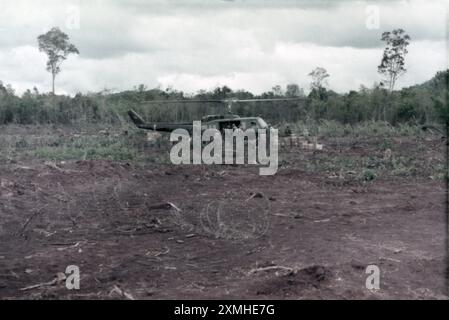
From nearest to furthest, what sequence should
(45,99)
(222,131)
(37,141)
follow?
(222,131)
(37,141)
(45,99)

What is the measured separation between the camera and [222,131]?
16.3 metres

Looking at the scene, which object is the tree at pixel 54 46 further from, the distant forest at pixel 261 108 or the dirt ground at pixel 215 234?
the dirt ground at pixel 215 234

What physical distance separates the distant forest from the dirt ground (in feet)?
48.1

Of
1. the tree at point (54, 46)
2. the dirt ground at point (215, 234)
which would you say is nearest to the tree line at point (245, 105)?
the tree at point (54, 46)

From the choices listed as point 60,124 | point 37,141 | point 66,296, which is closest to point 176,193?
point 66,296

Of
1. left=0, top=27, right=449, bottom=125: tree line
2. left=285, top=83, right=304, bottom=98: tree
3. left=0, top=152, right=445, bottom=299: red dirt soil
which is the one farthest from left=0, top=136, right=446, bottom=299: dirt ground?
left=285, top=83, right=304, bottom=98: tree

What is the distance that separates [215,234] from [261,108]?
2274 centimetres

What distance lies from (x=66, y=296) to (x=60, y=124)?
71.6 feet

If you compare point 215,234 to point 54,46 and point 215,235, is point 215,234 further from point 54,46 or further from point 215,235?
point 54,46

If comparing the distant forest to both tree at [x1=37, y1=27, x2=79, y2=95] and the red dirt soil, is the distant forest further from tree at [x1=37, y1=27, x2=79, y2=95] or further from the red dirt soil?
the red dirt soil

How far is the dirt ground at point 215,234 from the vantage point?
512cm

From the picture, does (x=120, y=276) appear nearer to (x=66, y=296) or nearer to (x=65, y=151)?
(x=66, y=296)

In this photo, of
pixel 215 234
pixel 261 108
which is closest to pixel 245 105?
pixel 261 108
